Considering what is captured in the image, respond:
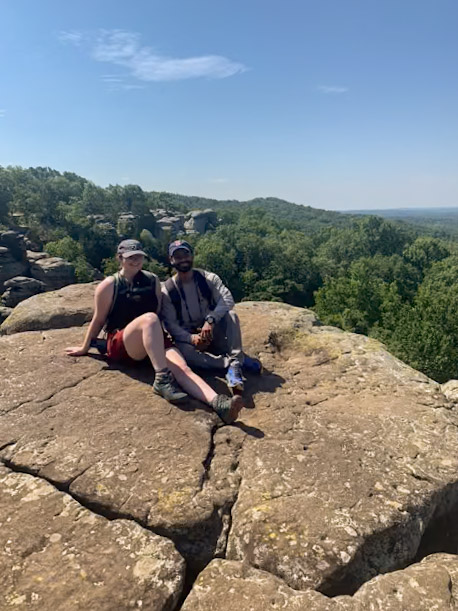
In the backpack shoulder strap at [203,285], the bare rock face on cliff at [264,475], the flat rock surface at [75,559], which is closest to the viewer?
the flat rock surface at [75,559]

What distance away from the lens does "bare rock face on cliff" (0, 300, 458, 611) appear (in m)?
3.32

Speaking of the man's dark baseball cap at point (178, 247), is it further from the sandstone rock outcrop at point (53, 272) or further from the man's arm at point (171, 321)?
the sandstone rock outcrop at point (53, 272)

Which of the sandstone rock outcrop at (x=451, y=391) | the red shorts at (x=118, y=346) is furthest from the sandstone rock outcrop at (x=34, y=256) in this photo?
the sandstone rock outcrop at (x=451, y=391)

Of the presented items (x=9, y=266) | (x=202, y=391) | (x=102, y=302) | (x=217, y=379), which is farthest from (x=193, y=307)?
(x=9, y=266)

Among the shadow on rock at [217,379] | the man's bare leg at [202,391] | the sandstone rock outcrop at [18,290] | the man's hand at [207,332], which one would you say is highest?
the man's hand at [207,332]

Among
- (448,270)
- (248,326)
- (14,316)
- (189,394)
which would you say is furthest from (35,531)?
(448,270)

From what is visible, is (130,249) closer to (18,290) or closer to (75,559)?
(75,559)

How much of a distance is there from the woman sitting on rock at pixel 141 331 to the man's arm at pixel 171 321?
0.41 ft

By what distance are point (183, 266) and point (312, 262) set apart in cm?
7418

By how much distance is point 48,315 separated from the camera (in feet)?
25.8

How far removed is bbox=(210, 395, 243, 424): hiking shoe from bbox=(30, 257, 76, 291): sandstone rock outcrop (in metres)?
47.8

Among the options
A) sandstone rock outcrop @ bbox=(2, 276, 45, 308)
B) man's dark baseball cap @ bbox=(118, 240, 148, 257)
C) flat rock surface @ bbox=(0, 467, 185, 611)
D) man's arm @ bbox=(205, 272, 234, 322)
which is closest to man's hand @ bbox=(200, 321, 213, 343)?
man's arm @ bbox=(205, 272, 234, 322)

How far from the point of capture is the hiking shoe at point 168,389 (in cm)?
495

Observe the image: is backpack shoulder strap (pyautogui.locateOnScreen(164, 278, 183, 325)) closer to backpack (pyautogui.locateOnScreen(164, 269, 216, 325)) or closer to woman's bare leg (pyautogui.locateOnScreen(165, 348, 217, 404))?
backpack (pyautogui.locateOnScreen(164, 269, 216, 325))
